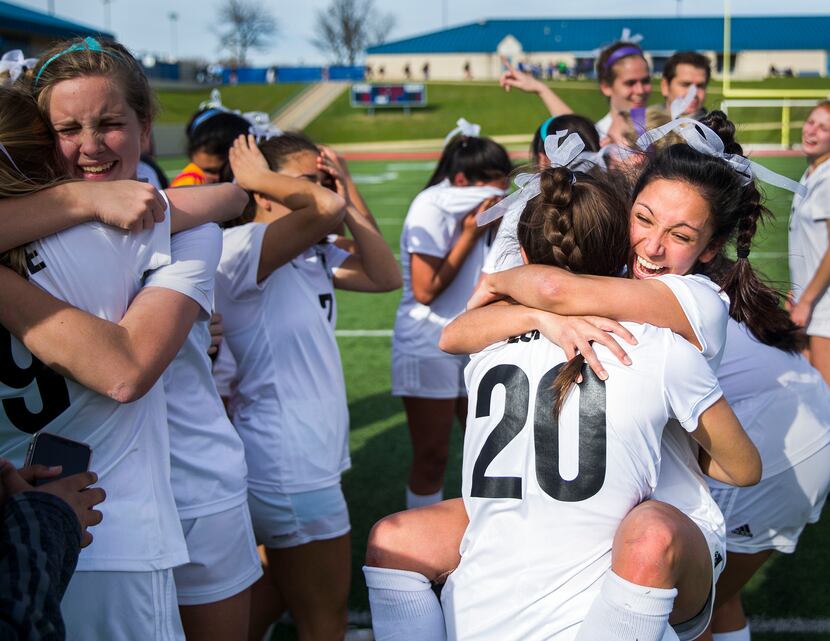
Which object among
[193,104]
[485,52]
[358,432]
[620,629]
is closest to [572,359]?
[620,629]

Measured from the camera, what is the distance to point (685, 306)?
73.4 inches

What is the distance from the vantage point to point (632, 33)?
70.8m

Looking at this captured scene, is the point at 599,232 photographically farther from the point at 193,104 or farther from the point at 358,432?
the point at 193,104

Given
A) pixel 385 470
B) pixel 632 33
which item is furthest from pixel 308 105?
pixel 385 470

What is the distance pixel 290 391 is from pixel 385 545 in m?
0.97

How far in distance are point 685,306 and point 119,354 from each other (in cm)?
122

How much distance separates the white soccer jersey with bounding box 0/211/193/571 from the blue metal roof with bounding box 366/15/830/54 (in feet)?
223

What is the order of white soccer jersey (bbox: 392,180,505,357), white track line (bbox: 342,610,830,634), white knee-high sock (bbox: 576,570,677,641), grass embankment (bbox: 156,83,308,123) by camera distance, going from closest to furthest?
white knee-high sock (bbox: 576,570,677,641) < white track line (bbox: 342,610,830,634) < white soccer jersey (bbox: 392,180,505,357) < grass embankment (bbox: 156,83,308,123)

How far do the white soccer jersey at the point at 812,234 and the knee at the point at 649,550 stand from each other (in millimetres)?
3204

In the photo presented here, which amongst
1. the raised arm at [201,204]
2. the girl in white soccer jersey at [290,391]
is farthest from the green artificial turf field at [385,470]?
the raised arm at [201,204]

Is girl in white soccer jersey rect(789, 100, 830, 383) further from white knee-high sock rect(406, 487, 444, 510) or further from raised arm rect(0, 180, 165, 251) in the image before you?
raised arm rect(0, 180, 165, 251)

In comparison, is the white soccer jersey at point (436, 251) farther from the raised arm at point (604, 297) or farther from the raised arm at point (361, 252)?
the raised arm at point (604, 297)

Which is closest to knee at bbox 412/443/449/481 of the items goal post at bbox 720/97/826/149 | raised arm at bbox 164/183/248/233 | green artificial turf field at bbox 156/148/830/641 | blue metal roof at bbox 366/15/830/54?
green artificial turf field at bbox 156/148/830/641

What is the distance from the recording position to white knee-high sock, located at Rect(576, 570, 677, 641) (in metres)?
1.63
